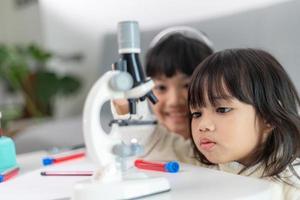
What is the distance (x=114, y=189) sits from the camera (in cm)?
52

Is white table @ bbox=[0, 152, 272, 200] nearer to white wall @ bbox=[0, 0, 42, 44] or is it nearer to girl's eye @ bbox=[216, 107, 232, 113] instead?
girl's eye @ bbox=[216, 107, 232, 113]

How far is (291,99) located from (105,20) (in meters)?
1.22

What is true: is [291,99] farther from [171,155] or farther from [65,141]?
[65,141]

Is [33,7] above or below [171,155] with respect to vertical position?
above

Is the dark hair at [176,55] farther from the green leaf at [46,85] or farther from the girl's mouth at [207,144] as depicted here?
the green leaf at [46,85]

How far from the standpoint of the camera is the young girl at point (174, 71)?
1073 mm

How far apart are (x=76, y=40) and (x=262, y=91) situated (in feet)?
5.15

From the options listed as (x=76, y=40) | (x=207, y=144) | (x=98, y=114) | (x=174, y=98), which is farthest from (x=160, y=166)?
(x=76, y=40)

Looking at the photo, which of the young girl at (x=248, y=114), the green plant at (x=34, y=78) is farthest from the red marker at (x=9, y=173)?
the green plant at (x=34, y=78)

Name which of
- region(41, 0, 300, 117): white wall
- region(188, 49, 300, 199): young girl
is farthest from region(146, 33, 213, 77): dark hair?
region(188, 49, 300, 199): young girl

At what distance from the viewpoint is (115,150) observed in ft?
1.82

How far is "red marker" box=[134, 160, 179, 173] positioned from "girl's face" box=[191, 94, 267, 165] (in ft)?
0.23

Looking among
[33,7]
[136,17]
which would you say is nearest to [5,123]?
[33,7]

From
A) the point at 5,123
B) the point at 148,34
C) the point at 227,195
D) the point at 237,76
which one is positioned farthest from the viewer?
the point at 5,123
